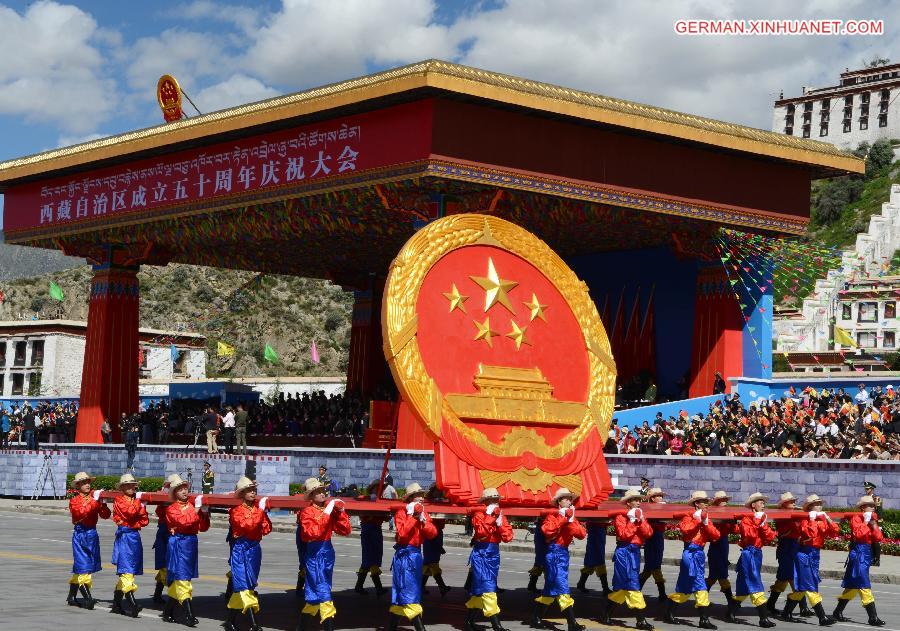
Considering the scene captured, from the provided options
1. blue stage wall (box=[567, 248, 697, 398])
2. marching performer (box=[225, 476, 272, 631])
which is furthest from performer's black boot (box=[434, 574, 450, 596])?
blue stage wall (box=[567, 248, 697, 398])

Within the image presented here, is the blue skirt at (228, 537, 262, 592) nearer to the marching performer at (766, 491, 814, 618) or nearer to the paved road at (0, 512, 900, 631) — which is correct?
the paved road at (0, 512, 900, 631)

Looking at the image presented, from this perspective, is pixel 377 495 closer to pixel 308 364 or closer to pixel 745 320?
pixel 745 320

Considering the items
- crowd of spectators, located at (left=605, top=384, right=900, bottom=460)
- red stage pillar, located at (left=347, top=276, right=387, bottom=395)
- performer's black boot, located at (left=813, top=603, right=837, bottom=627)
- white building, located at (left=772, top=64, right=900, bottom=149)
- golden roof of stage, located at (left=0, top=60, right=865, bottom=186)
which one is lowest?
performer's black boot, located at (left=813, top=603, right=837, bottom=627)

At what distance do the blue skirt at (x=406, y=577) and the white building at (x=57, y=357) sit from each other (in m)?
69.9

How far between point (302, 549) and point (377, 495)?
201 centimetres

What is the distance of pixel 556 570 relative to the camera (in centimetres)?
1627

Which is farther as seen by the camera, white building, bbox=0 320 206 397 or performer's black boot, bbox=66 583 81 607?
white building, bbox=0 320 206 397

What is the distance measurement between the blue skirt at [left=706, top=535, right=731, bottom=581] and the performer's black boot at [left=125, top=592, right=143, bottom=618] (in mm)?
7478

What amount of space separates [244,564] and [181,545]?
1.17 meters

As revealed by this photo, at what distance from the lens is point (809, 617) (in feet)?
61.0

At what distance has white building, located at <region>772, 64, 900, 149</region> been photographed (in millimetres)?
118625

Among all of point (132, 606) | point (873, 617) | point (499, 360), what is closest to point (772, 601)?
point (873, 617)

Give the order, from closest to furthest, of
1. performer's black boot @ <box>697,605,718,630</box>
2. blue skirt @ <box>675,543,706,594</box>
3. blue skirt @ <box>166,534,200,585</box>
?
blue skirt @ <box>166,534,200,585</box>
performer's black boot @ <box>697,605,718,630</box>
blue skirt @ <box>675,543,706,594</box>

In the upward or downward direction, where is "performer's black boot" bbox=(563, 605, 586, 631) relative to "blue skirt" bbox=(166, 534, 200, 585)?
Result: downward
